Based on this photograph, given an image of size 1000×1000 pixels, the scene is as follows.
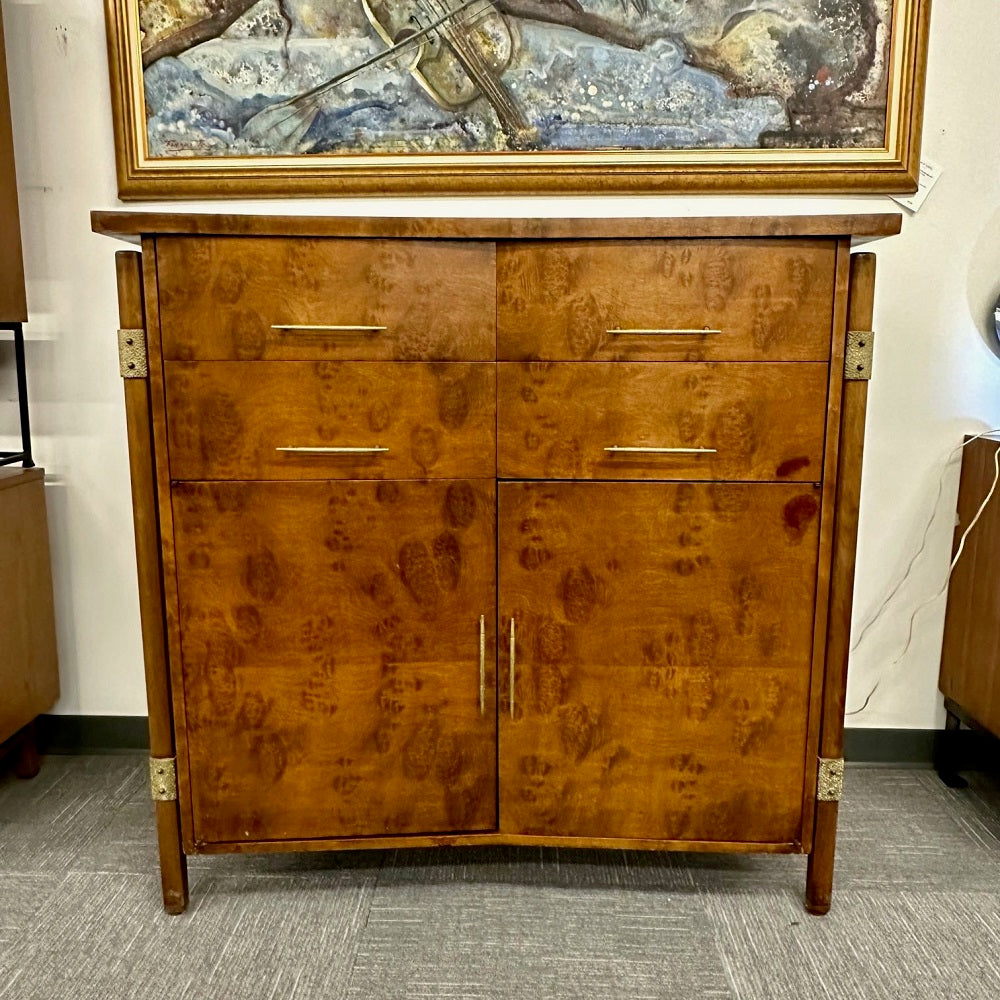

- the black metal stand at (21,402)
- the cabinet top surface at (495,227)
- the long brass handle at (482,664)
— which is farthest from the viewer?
the black metal stand at (21,402)

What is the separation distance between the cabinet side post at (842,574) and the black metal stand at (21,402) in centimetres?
161

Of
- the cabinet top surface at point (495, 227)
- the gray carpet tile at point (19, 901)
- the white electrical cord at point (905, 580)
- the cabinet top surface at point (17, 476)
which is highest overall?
the cabinet top surface at point (495, 227)

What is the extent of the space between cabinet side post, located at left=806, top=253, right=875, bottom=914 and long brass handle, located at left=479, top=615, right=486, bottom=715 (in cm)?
54

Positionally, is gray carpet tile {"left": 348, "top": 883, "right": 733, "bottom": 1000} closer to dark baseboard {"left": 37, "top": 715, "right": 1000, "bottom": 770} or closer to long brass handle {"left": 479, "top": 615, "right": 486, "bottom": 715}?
long brass handle {"left": 479, "top": 615, "right": 486, "bottom": 715}

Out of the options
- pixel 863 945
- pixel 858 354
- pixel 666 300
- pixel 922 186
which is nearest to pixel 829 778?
pixel 863 945

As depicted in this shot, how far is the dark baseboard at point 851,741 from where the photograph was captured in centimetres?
180

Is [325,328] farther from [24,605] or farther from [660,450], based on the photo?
[24,605]

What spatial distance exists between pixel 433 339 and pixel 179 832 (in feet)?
3.00

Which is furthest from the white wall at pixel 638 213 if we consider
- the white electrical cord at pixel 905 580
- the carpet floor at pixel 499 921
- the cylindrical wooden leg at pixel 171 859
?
the cylindrical wooden leg at pixel 171 859

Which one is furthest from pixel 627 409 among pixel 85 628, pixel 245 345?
pixel 85 628

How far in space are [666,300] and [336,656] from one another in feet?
2.46

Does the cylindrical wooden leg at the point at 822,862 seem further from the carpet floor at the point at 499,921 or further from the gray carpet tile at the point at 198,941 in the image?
the gray carpet tile at the point at 198,941

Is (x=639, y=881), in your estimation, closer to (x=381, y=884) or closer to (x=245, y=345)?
(x=381, y=884)

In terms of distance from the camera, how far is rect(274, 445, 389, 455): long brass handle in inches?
46.4
